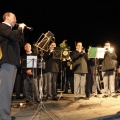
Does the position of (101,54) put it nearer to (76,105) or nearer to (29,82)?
(76,105)

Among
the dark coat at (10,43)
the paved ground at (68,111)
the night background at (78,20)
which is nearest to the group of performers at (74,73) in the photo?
the paved ground at (68,111)

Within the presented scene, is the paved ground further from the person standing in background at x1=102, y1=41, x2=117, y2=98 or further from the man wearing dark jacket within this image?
the person standing in background at x1=102, y1=41, x2=117, y2=98

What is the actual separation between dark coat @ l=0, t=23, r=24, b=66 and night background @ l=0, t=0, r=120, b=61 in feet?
51.1

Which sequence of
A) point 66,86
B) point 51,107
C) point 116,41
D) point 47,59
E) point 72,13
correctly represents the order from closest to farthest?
point 51,107, point 47,59, point 66,86, point 116,41, point 72,13

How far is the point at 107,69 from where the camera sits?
28.7 feet

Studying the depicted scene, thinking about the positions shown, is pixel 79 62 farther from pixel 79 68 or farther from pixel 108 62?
pixel 108 62

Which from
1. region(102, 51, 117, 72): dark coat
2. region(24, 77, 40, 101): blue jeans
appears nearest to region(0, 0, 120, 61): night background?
region(102, 51, 117, 72): dark coat

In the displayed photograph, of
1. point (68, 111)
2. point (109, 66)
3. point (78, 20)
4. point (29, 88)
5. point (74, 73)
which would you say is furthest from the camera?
point (78, 20)

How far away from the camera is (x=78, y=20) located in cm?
2175

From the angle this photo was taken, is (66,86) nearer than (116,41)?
Yes

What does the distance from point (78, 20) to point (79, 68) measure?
45.8 feet

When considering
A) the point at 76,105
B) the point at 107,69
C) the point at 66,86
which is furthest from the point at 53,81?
the point at 66,86

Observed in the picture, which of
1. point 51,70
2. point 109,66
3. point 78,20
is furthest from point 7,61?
point 78,20

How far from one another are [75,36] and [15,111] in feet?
49.8
